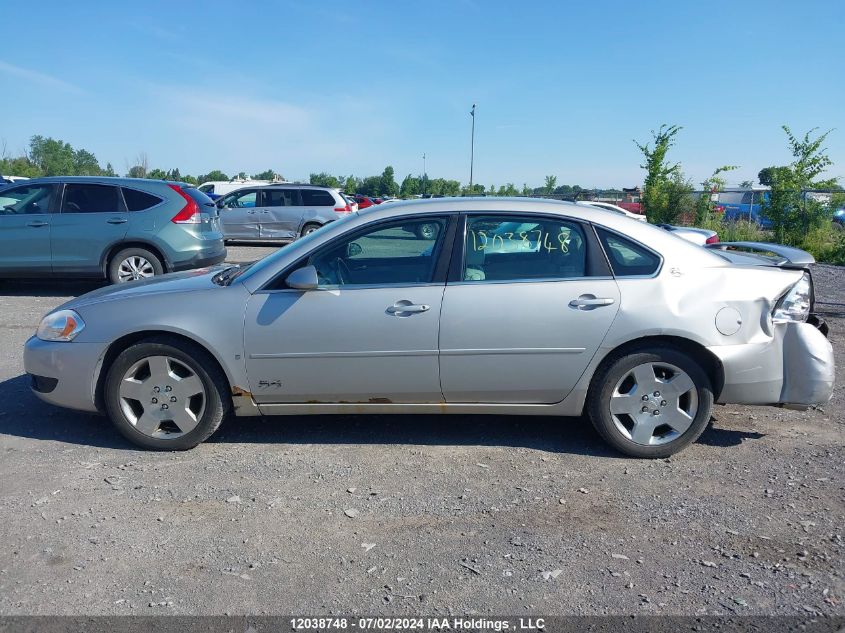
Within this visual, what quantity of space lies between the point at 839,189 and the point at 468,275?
14665mm

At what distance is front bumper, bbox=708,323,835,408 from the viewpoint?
14.2ft

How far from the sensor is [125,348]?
14.9 ft

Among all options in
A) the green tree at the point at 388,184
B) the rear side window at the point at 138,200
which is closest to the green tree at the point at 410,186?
the green tree at the point at 388,184

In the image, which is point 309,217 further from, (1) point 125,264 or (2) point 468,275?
(2) point 468,275

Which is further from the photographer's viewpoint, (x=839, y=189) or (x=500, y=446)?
(x=839, y=189)

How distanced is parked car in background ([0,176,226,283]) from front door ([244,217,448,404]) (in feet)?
20.2

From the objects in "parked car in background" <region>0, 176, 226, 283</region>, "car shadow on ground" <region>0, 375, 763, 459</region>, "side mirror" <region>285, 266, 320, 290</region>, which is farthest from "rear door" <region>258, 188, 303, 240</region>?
"side mirror" <region>285, 266, 320, 290</region>

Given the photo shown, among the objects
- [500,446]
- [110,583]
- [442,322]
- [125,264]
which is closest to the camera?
[110,583]

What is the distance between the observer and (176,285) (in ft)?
15.5

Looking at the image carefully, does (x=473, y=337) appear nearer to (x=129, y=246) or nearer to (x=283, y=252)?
(x=283, y=252)

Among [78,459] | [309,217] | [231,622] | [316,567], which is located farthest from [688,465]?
[309,217]

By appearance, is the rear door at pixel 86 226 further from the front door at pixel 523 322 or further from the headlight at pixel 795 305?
the headlight at pixel 795 305

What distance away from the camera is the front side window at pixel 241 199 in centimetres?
2038

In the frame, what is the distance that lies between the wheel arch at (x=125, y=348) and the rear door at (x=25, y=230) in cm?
641
